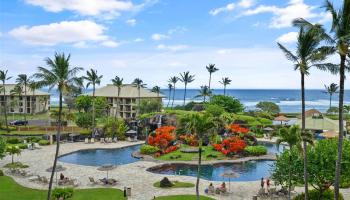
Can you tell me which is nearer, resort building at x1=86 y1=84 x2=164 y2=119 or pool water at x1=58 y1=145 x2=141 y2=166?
pool water at x1=58 y1=145 x2=141 y2=166

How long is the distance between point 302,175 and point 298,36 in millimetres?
12126

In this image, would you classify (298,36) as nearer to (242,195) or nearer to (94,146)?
(242,195)

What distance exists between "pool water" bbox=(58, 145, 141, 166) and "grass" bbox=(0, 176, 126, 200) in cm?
1527

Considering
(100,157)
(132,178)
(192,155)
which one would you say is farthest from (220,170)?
(100,157)

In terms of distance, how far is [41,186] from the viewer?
40344 mm

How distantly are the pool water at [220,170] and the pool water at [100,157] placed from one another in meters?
7.88

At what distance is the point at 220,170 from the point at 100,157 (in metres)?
20.4

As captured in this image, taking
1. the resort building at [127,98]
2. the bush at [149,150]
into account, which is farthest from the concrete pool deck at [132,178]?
the resort building at [127,98]

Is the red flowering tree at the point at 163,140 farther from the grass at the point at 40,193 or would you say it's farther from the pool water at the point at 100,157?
the grass at the point at 40,193

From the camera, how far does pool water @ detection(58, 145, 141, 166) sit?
5547 cm

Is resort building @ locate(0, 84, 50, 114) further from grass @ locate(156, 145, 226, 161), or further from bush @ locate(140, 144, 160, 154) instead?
grass @ locate(156, 145, 226, 161)

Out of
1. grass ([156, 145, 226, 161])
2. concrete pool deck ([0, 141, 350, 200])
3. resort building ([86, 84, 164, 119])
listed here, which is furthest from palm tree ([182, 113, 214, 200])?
resort building ([86, 84, 164, 119])

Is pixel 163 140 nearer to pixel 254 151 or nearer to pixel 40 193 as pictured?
pixel 254 151

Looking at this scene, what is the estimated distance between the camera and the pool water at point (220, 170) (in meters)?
46.9
